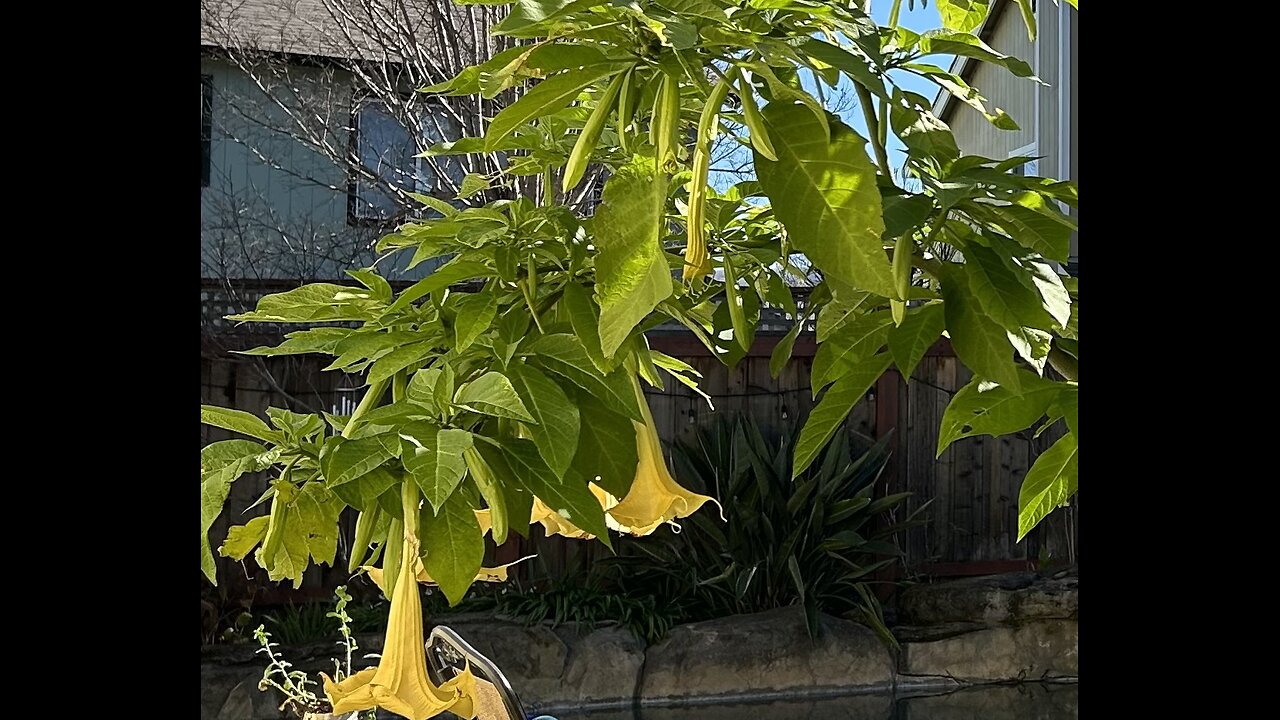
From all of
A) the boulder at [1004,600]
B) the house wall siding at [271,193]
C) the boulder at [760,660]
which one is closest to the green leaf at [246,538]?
the boulder at [760,660]

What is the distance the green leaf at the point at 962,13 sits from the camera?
0.68m

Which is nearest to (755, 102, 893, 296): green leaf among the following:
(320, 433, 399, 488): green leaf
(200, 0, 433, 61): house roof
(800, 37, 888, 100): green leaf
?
(800, 37, 888, 100): green leaf

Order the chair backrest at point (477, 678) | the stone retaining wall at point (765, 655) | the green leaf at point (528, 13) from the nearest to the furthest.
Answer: the green leaf at point (528, 13)
the chair backrest at point (477, 678)
the stone retaining wall at point (765, 655)

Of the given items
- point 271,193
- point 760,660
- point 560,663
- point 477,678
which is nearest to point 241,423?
point 477,678

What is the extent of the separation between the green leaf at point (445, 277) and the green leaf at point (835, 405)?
21 cm

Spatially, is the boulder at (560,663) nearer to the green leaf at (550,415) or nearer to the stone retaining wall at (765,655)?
the stone retaining wall at (765,655)

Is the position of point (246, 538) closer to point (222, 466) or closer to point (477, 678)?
point (222, 466)

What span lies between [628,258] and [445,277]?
207 mm

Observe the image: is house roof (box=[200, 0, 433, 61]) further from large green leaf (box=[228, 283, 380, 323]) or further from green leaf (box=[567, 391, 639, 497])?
green leaf (box=[567, 391, 639, 497])
